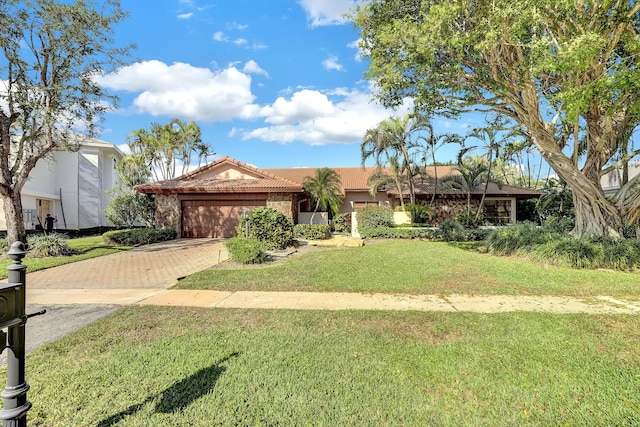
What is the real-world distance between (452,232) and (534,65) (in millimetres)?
9227

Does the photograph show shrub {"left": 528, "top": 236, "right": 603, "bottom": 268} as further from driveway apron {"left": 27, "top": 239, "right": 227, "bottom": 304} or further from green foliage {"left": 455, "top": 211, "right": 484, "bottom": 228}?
driveway apron {"left": 27, "top": 239, "right": 227, "bottom": 304}

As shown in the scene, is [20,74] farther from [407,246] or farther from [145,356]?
[407,246]

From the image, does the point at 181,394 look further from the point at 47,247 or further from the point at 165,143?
the point at 165,143

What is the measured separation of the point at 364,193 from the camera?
25.0m

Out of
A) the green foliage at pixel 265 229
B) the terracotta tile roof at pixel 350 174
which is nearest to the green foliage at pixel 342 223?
the terracotta tile roof at pixel 350 174

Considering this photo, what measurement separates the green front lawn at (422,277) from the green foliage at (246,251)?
27.8 inches

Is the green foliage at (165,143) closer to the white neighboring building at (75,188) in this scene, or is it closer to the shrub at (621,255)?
the white neighboring building at (75,188)

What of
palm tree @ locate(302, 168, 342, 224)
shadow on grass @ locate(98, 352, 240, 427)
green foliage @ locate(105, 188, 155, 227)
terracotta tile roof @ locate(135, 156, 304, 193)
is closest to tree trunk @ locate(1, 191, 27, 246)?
terracotta tile roof @ locate(135, 156, 304, 193)

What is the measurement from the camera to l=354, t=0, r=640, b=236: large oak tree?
24.8ft

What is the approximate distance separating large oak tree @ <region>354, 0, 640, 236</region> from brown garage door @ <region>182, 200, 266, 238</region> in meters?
10.8

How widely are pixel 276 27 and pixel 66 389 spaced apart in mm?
11859

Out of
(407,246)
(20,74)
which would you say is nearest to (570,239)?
(407,246)

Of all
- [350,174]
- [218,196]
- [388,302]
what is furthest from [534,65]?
[350,174]

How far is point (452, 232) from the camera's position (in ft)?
52.3
